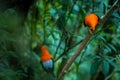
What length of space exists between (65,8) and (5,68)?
549 mm

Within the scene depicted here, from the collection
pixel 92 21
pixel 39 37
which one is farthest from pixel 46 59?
pixel 39 37

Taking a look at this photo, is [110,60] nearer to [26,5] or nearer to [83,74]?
[26,5]

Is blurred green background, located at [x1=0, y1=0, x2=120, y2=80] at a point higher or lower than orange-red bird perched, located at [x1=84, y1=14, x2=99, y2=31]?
lower

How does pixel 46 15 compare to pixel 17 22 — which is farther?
pixel 46 15

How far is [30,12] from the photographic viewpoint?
2.14m

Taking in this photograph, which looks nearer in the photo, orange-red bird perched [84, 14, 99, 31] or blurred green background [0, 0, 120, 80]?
orange-red bird perched [84, 14, 99, 31]

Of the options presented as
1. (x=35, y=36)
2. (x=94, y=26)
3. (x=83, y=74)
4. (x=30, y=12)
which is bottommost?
(x=83, y=74)

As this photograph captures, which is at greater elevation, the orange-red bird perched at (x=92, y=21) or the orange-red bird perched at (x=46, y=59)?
the orange-red bird perched at (x=92, y=21)

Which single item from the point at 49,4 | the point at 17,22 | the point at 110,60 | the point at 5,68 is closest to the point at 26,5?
the point at 17,22

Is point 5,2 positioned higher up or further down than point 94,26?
further down

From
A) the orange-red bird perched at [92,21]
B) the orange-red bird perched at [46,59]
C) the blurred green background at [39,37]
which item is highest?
the orange-red bird perched at [92,21]

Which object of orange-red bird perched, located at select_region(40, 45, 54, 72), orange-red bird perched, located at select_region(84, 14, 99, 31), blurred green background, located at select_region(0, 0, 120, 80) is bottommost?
blurred green background, located at select_region(0, 0, 120, 80)

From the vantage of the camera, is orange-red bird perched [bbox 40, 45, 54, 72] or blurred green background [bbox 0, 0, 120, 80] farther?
blurred green background [bbox 0, 0, 120, 80]

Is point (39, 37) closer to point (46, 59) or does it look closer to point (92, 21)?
point (46, 59)
